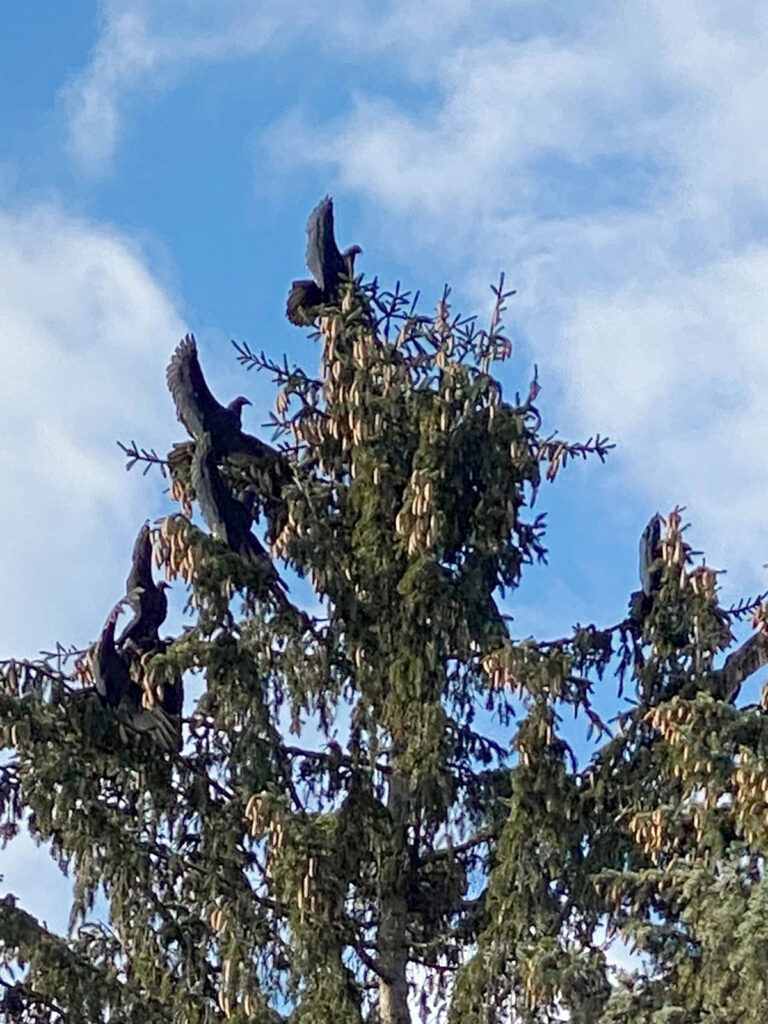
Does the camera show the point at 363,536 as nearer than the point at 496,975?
No

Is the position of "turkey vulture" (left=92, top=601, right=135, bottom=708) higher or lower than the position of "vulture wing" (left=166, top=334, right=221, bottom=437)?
lower

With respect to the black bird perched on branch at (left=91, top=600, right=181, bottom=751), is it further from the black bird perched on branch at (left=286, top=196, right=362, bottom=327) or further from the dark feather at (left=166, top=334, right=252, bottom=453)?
the black bird perched on branch at (left=286, top=196, right=362, bottom=327)

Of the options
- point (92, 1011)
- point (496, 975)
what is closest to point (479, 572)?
point (496, 975)

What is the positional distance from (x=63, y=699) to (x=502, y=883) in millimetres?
2933

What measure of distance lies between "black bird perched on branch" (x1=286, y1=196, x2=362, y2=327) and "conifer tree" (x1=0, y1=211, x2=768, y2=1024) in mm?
425

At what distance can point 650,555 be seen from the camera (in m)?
13.0

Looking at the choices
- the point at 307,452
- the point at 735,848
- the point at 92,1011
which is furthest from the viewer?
the point at 307,452

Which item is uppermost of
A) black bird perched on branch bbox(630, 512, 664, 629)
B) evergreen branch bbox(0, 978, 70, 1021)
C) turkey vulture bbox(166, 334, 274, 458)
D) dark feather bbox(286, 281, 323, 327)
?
dark feather bbox(286, 281, 323, 327)

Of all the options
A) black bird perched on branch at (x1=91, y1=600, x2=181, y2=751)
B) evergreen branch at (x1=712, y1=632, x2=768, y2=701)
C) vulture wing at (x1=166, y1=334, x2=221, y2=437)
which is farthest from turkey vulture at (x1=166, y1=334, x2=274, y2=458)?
evergreen branch at (x1=712, y1=632, x2=768, y2=701)

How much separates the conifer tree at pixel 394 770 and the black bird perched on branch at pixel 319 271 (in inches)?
16.7

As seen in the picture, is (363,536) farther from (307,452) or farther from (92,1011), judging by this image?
(92,1011)

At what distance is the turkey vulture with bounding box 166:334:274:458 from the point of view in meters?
13.4

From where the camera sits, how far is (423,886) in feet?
41.7

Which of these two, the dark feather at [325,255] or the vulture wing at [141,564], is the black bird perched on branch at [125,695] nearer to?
the vulture wing at [141,564]
